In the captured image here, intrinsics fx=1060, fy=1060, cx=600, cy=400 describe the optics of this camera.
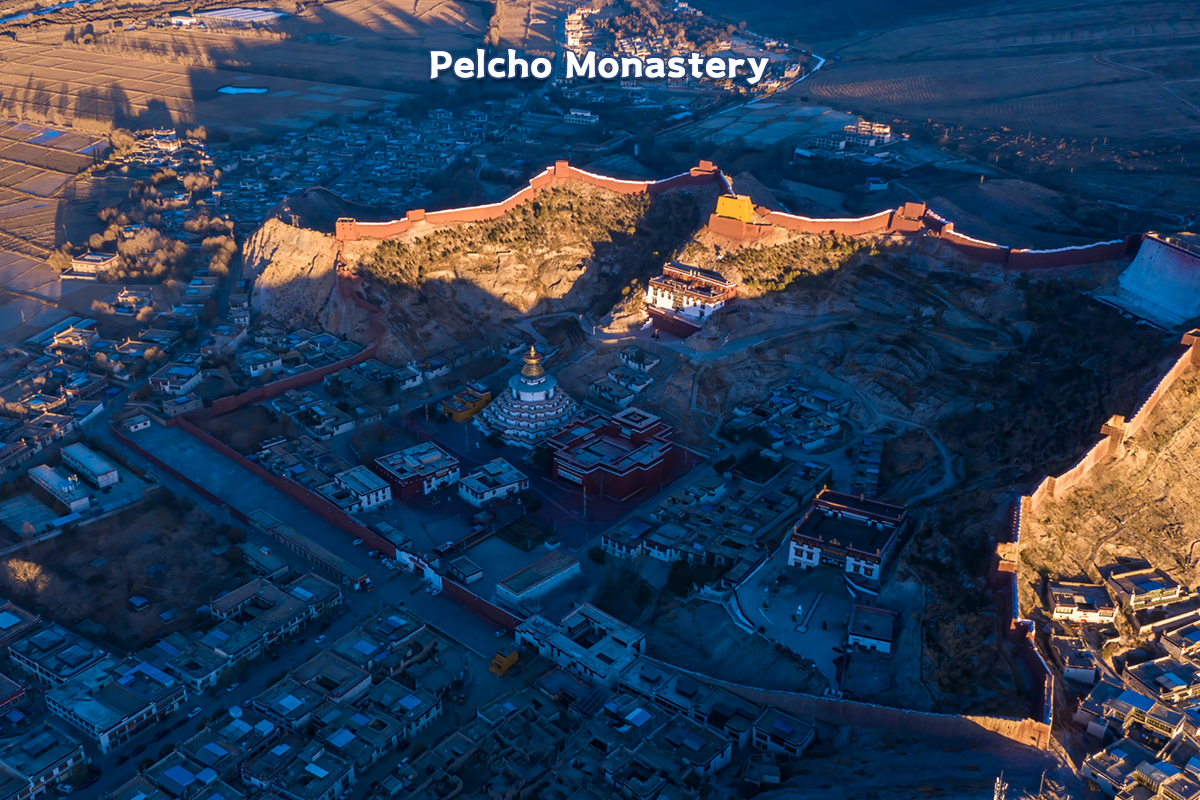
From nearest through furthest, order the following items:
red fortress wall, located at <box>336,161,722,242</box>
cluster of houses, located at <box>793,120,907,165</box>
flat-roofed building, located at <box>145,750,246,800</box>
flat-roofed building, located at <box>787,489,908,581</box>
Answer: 1. flat-roofed building, located at <box>145,750,246,800</box>
2. flat-roofed building, located at <box>787,489,908,581</box>
3. red fortress wall, located at <box>336,161,722,242</box>
4. cluster of houses, located at <box>793,120,907,165</box>

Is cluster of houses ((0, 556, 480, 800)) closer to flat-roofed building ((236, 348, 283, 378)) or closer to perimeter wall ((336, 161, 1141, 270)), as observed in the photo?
flat-roofed building ((236, 348, 283, 378))

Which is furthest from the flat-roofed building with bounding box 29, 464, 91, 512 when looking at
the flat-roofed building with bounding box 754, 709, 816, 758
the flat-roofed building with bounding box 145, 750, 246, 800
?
the flat-roofed building with bounding box 754, 709, 816, 758

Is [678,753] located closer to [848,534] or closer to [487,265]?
[848,534]

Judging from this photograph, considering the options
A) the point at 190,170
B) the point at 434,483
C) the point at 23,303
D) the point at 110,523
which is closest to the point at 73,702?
the point at 110,523

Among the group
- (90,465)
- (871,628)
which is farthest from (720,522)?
(90,465)

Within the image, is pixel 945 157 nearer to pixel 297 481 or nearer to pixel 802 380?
pixel 802 380
